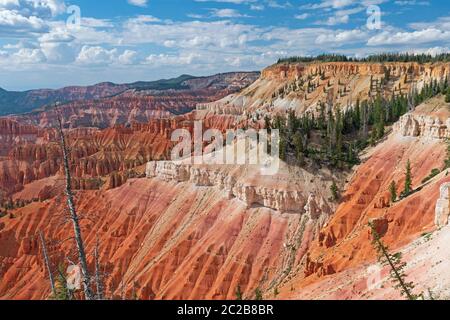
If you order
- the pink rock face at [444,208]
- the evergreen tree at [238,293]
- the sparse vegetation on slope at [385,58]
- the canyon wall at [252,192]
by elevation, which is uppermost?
the sparse vegetation on slope at [385,58]

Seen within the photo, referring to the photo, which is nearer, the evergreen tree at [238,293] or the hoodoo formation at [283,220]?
the hoodoo formation at [283,220]

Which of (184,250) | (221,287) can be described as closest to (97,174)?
(184,250)

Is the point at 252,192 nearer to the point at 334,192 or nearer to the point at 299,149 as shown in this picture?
the point at 299,149

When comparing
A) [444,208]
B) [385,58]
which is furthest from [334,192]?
[385,58]

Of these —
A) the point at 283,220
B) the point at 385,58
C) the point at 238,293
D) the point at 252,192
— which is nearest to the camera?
the point at 238,293

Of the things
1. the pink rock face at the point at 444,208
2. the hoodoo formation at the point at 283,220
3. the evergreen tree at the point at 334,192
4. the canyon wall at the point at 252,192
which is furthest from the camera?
the evergreen tree at the point at 334,192

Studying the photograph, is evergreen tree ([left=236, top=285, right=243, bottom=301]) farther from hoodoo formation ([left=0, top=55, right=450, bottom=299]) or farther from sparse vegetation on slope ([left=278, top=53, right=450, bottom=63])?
sparse vegetation on slope ([left=278, top=53, right=450, bottom=63])

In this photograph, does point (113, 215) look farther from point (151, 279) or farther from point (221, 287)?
point (221, 287)

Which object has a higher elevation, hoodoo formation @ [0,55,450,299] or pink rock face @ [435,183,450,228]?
pink rock face @ [435,183,450,228]

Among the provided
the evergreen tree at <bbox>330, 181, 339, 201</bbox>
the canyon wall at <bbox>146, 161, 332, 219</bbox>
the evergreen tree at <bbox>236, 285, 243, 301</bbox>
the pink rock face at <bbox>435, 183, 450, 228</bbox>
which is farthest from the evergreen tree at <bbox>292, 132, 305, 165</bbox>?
the pink rock face at <bbox>435, 183, 450, 228</bbox>

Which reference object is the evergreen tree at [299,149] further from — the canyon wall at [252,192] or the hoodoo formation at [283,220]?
the canyon wall at [252,192]

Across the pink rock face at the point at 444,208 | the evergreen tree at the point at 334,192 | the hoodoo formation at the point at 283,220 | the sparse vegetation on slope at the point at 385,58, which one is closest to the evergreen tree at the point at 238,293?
the hoodoo formation at the point at 283,220
